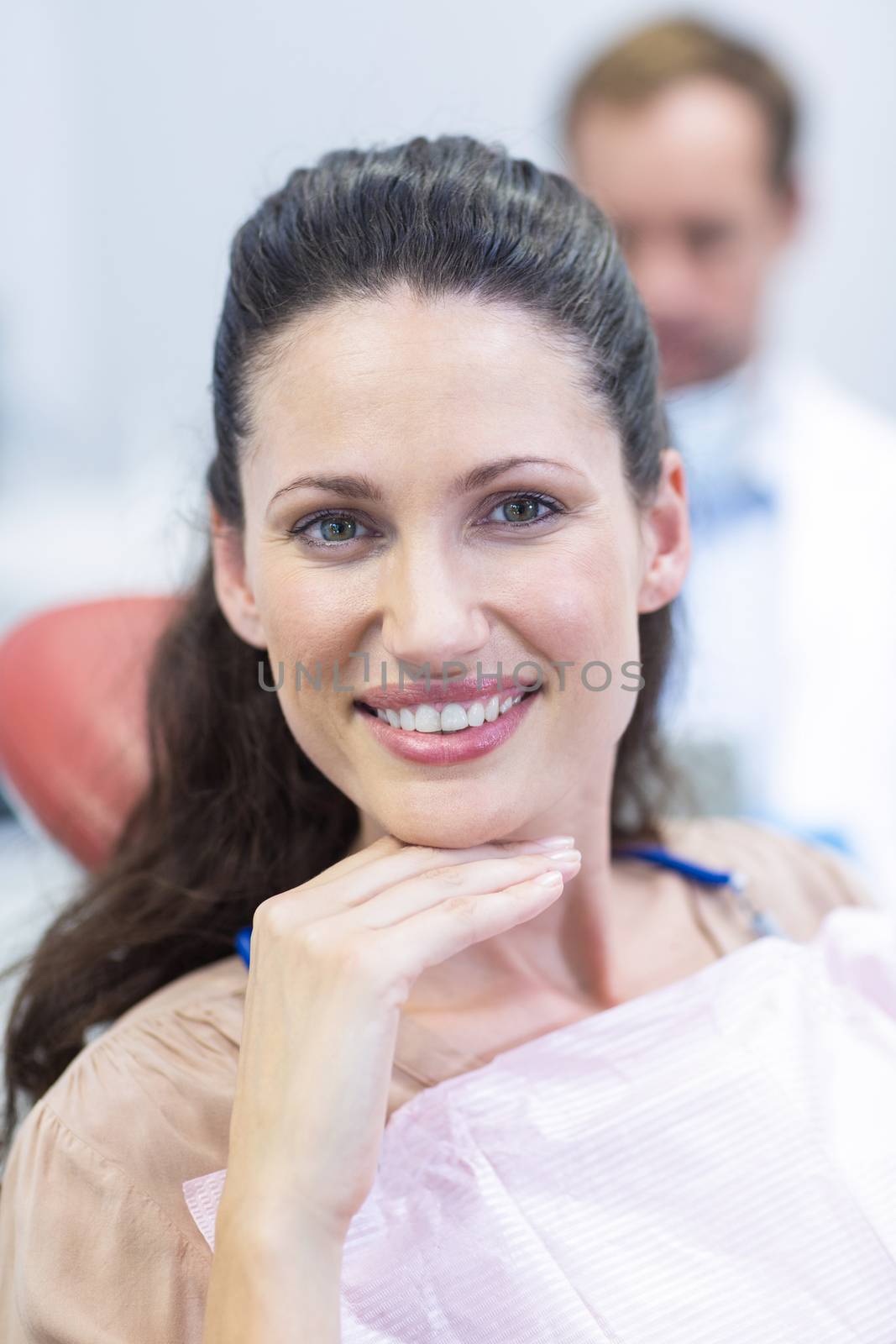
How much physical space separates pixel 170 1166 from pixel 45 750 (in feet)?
2.08

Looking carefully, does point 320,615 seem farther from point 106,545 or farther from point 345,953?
point 106,545

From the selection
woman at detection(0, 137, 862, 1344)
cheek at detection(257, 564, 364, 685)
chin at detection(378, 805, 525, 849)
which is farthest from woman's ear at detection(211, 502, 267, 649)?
chin at detection(378, 805, 525, 849)

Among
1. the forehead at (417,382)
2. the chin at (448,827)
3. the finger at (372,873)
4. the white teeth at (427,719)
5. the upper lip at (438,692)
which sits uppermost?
the forehead at (417,382)

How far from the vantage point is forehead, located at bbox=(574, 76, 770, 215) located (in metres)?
2.11

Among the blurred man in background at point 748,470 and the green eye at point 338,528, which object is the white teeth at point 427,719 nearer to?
the green eye at point 338,528

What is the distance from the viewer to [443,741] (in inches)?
36.5

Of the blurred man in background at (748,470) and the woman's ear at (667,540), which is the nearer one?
the woman's ear at (667,540)

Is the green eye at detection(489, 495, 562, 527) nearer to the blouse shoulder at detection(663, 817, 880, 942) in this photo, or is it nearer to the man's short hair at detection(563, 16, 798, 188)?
the blouse shoulder at detection(663, 817, 880, 942)

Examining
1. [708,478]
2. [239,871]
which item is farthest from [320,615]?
[708,478]

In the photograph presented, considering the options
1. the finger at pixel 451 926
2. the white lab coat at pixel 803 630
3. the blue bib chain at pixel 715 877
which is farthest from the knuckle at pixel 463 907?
the white lab coat at pixel 803 630

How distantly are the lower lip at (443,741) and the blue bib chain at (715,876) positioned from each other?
40 centimetres

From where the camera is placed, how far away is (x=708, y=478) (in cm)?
219

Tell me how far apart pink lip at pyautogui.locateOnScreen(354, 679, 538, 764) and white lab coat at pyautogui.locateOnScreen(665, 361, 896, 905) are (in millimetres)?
1054

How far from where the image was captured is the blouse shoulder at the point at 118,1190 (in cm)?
88
